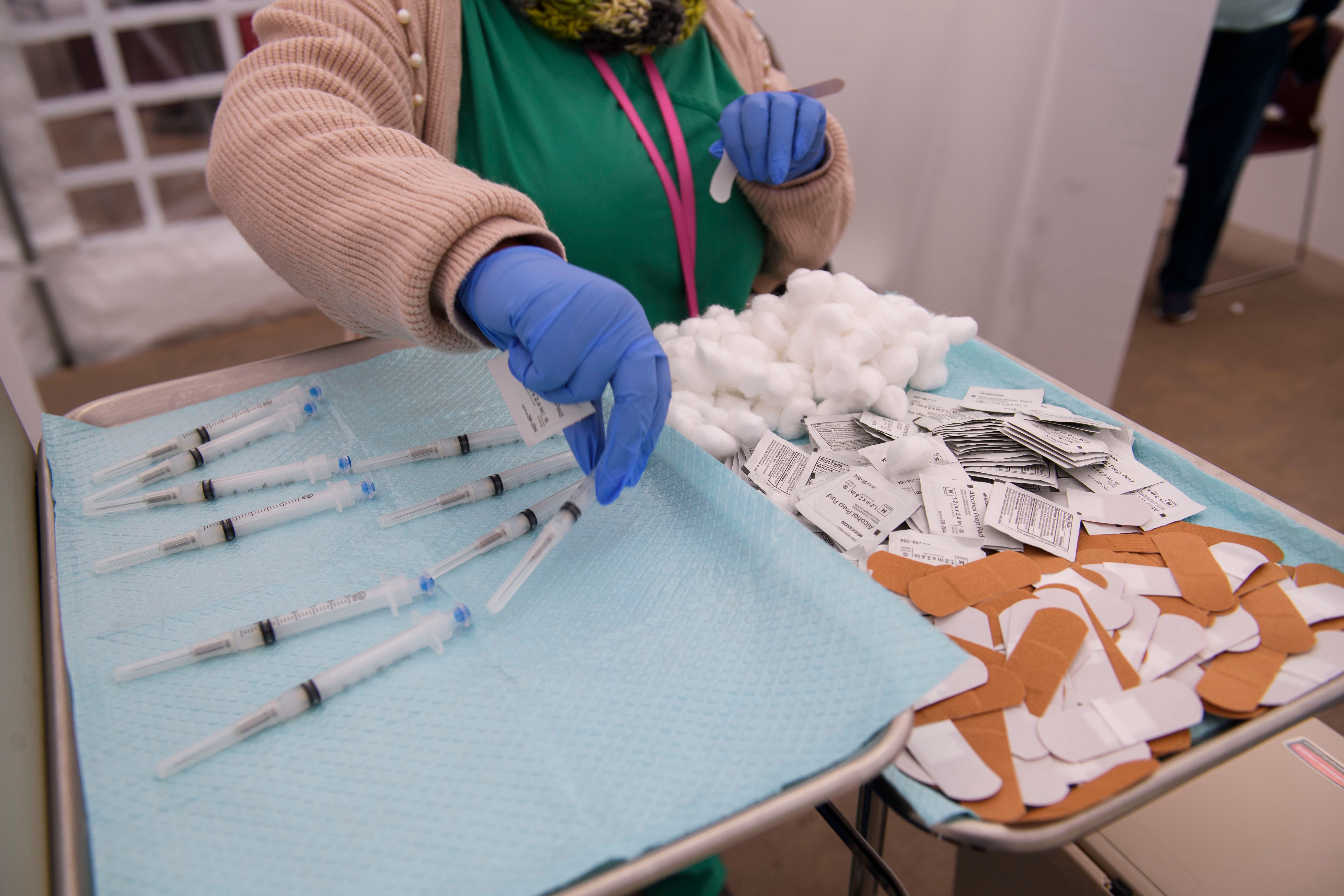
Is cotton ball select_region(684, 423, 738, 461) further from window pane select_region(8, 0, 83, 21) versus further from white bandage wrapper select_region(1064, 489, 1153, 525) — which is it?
window pane select_region(8, 0, 83, 21)

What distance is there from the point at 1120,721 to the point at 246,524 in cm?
76

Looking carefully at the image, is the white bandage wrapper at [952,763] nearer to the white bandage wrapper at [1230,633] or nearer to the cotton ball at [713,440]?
the white bandage wrapper at [1230,633]

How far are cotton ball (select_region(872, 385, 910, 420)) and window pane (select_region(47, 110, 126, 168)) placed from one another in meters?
2.67

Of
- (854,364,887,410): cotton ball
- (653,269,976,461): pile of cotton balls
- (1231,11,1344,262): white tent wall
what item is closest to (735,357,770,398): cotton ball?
(653,269,976,461): pile of cotton balls

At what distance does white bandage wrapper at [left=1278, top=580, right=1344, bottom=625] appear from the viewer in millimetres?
653

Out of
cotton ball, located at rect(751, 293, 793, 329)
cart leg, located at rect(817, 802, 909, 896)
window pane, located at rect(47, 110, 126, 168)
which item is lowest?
cart leg, located at rect(817, 802, 909, 896)

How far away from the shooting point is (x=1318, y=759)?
91cm

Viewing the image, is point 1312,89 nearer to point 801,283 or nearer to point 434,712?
point 801,283

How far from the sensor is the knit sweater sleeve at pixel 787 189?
116 centimetres

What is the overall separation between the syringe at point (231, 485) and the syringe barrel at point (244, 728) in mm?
296

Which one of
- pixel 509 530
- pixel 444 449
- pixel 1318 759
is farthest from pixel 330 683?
pixel 1318 759

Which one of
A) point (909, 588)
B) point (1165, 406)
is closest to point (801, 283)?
point (909, 588)

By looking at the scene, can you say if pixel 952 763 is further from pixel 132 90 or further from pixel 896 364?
pixel 132 90

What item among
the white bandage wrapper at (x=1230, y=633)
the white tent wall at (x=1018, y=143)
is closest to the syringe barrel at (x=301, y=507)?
the white bandage wrapper at (x=1230, y=633)
